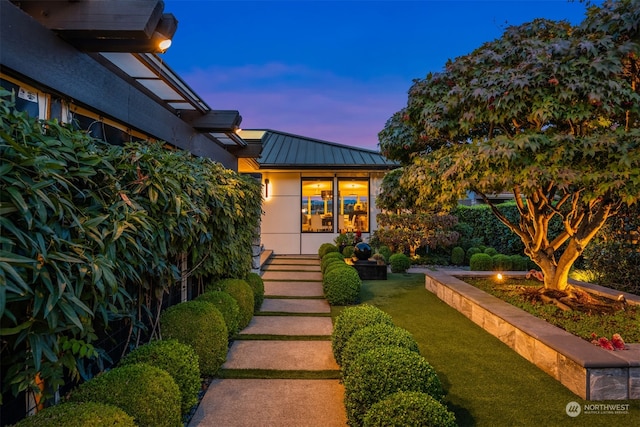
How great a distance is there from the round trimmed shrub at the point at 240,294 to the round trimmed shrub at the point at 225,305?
340 mm

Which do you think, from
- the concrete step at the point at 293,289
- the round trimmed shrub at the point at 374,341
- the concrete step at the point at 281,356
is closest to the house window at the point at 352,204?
the concrete step at the point at 293,289

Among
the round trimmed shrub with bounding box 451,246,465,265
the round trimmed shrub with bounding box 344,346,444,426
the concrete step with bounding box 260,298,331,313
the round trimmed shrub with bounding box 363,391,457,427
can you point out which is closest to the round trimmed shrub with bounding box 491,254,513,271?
the round trimmed shrub with bounding box 451,246,465,265

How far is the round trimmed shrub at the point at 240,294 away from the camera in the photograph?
15.8 ft

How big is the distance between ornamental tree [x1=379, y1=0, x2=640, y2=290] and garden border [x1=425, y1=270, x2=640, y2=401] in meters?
1.42

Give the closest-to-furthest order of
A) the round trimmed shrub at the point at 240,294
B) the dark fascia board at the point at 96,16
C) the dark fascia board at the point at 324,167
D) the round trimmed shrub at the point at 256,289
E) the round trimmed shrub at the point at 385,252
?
the dark fascia board at the point at 96,16
the round trimmed shrub at the point at 240,294
the round trimmed shrub at the point at 256,289
the round trimmed shrub at the point at 385,252
the dark fascia board at the point at 324,167

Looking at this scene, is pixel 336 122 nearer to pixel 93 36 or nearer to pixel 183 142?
pixel 183 142

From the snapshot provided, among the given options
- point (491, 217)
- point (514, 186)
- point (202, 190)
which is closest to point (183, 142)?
point (202, 190)

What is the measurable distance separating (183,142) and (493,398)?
18.8 ft

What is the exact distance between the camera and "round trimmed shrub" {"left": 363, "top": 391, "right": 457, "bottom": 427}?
200cm

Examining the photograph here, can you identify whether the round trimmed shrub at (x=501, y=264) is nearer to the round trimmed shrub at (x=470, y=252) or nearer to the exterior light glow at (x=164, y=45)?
the round trimmed shrub at (x=470, y=252)

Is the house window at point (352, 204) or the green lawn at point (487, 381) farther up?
the house window at point (352, 204)

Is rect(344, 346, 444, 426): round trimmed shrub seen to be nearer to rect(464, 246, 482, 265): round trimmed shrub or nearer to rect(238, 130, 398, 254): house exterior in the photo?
rect(464, 246, 482, 265): round trimmed shrub

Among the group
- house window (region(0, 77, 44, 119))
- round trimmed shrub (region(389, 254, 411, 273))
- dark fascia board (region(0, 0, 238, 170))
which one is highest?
dark fascia board (region(0, 0, 238, 170))

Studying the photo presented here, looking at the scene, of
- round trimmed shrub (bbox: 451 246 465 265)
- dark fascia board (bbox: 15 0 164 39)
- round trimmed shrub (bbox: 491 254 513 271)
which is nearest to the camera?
dark fascia board (bbox: 15 0 164 39)
